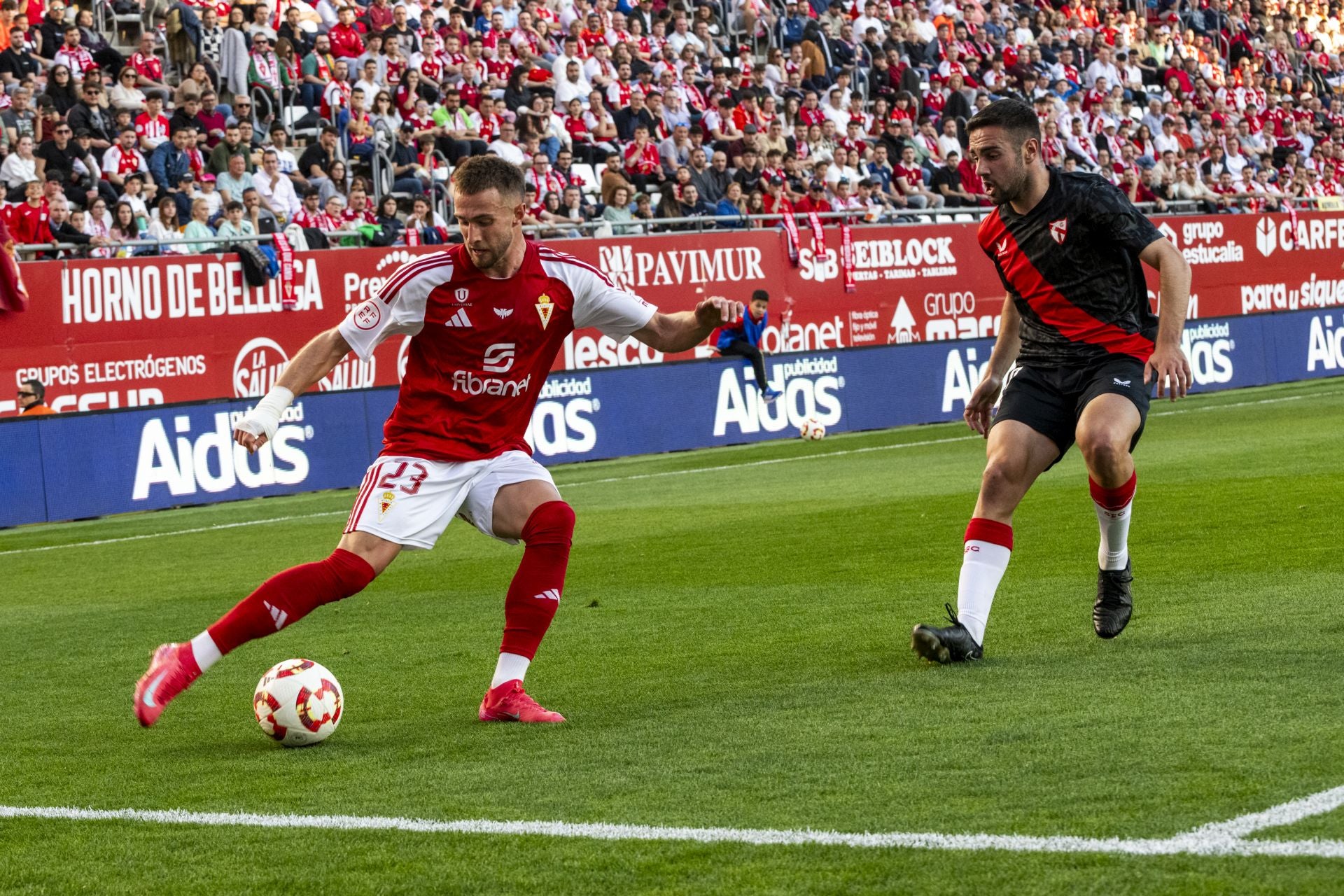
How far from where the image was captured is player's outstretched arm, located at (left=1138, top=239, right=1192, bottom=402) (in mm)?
6910

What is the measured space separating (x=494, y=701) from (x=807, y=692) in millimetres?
1138

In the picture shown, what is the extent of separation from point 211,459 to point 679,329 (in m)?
12.6

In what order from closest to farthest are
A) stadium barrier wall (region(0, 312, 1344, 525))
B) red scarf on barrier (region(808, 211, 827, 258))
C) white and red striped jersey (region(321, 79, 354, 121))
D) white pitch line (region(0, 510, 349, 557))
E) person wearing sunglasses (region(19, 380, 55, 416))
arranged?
white pitch line (region(0, 510, 349, 557)), stadium barrier wall (region(0, 312, 1344, 525)), person wearing sunglasses (region(19, 380, 55, 416)), white and red striped jersey (region(321, 79, 354, 121)), red scarf on barrier (region(808, 211, 827, 258))

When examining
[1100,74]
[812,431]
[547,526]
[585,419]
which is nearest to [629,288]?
[585,419]

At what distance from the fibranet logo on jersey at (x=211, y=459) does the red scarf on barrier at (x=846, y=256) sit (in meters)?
10.4

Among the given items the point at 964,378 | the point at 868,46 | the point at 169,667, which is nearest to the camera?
the point at 169,667

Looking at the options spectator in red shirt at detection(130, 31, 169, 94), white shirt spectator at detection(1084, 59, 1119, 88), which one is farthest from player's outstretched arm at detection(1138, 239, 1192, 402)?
white shirt spectator at detection(1084, 59, 1119, 88)

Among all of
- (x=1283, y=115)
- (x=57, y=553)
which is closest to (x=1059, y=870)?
(x=57, y=553)

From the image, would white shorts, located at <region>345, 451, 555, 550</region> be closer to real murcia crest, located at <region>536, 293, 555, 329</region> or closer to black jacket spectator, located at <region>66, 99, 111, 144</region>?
real murcia crest, located at <region>536, 293, 555, 329</region>

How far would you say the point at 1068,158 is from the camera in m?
32.9

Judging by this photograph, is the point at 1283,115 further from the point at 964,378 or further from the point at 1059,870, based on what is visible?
the point at 1059,870

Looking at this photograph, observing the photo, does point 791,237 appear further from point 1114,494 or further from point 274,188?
point 1114,494

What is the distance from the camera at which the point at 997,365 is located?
7.73 meters

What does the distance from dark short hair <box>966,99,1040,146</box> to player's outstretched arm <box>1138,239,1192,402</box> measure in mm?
657
